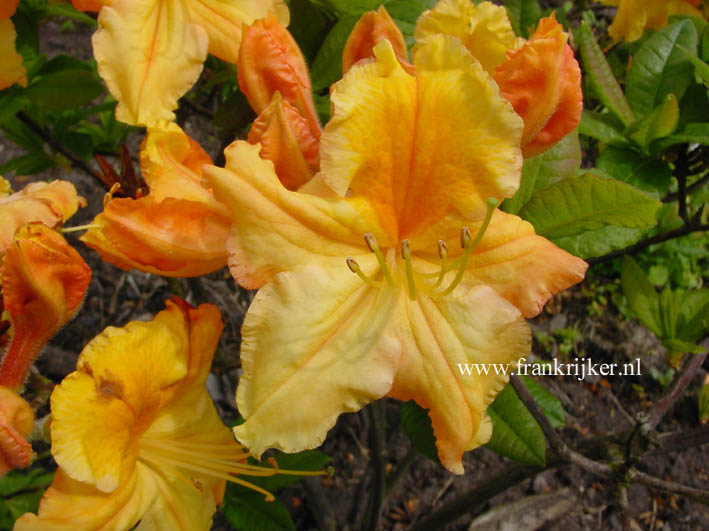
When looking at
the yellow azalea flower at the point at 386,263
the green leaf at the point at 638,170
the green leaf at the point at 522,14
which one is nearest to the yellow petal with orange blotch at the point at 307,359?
the yellow azalea flower at the point at 386,263

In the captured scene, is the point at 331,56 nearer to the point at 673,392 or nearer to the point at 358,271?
the point at 358,271

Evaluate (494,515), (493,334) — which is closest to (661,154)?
(493,334)

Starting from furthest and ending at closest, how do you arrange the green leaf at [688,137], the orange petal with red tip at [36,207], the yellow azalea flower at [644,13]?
the yellow azalea flower at [644,13] < the green leaf at [688,137] < the orange petal with red tip at [36,207]

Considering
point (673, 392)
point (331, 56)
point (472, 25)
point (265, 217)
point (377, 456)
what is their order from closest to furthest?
point (265, 217) → point (472, 25) → point (331, 56) → point (673, 392) → point (377, 456)

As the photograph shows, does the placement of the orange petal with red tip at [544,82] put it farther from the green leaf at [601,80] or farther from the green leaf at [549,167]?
the green leaf at [601,80]

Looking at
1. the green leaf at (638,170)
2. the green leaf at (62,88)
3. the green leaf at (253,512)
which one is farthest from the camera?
the green leaf at (62,88)

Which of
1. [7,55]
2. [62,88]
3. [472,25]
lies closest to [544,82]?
[472,25]
